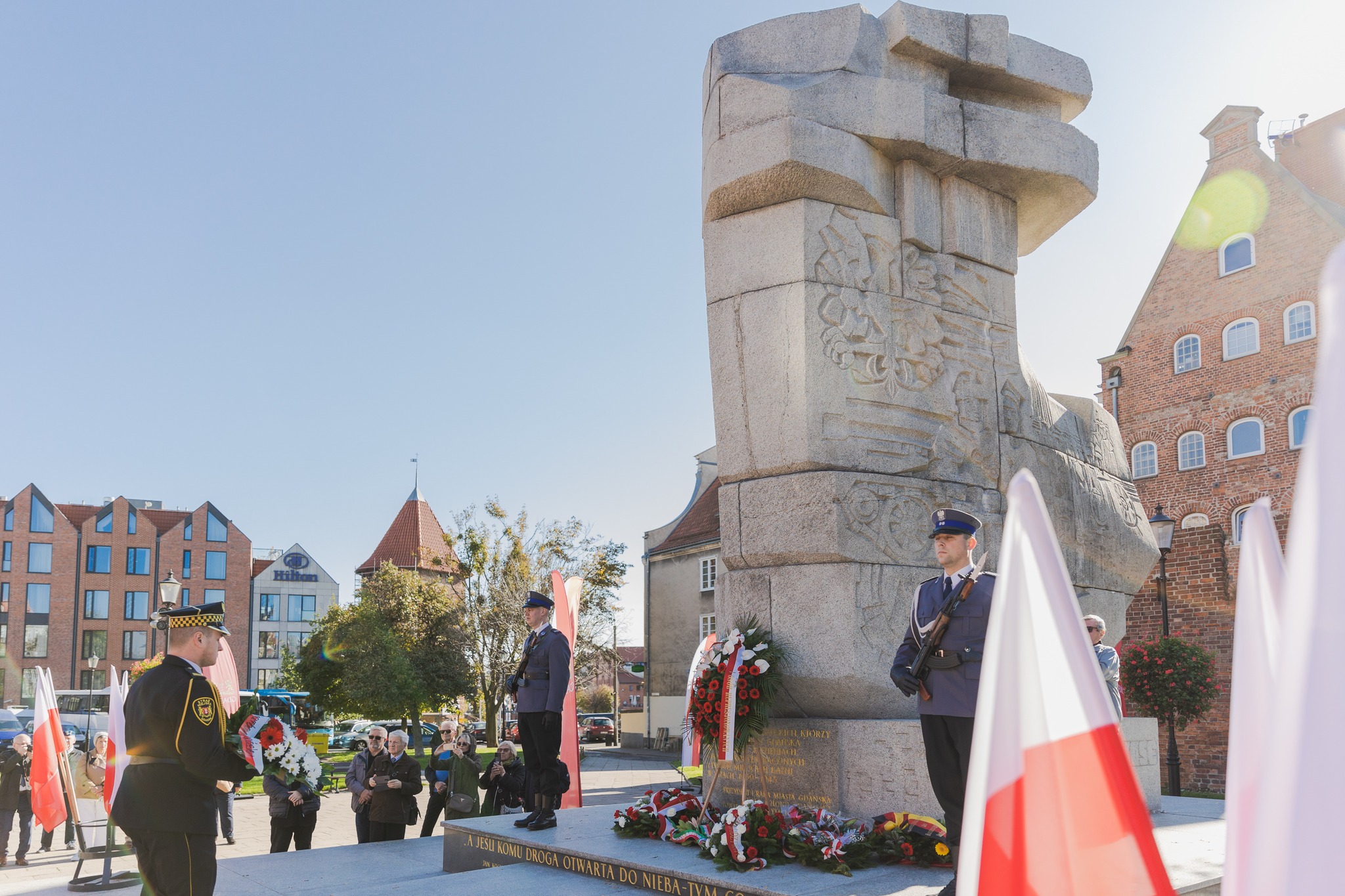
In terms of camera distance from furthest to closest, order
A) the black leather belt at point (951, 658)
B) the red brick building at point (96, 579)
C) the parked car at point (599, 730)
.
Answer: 1. the red brick building at point (96, 579)
2. the parked car at point (599, 730)
3. the black leather belt at point (951, 658)

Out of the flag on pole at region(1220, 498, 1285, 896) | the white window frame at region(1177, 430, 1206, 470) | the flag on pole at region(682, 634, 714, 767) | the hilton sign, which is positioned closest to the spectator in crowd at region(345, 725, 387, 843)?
the flag on pole at region(682, 634, 714, 767)

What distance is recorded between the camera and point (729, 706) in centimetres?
666

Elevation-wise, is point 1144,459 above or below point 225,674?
above

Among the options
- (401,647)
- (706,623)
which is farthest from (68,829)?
(706,623)

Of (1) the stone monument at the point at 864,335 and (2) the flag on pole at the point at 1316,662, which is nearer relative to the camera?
(2) the flag on pole at the point at 1316,662

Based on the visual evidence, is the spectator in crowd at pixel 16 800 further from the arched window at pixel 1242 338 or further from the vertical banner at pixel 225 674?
the arched window at pixel 1242 338

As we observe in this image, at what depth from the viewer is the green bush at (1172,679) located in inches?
719

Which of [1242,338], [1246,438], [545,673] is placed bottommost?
[545,673]

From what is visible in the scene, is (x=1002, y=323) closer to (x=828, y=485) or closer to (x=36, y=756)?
(x=828, y=485)

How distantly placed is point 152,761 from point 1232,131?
101 feet

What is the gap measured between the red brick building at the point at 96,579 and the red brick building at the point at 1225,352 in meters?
51.3

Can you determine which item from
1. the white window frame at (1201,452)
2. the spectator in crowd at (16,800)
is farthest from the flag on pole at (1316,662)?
the white window frame at (1201,452)

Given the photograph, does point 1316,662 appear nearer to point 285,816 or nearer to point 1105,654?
point 1105,654

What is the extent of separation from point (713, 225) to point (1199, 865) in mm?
5122
